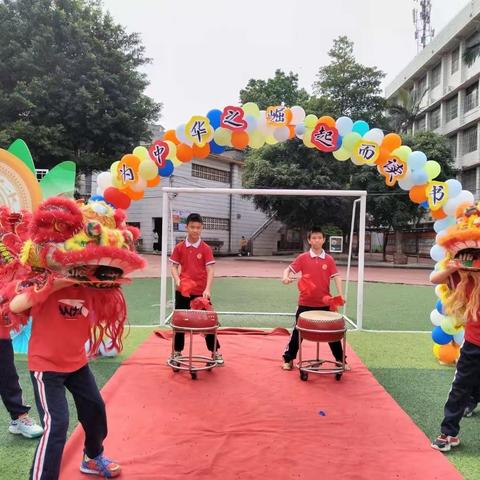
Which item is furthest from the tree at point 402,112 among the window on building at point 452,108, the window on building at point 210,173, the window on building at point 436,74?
the window on building at point 210,173

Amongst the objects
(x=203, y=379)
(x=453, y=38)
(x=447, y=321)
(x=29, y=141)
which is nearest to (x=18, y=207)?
(x=203, y=379)

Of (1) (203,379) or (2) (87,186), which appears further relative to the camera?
(2) (87,186)

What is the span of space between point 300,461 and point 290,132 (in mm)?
4246

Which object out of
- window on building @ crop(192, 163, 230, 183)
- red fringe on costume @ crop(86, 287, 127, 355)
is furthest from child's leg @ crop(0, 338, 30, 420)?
window on building @ crop(192, 163, 230, 183)

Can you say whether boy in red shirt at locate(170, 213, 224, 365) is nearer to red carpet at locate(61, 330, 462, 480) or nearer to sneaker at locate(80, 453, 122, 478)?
red carpet at locate(61, 330, 462, 480)

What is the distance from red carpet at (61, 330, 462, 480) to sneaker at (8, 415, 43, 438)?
0.27 meters

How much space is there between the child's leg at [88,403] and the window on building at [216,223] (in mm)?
20817

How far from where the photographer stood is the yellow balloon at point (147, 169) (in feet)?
19.3

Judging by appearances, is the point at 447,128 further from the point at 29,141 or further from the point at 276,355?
the point at 276,355

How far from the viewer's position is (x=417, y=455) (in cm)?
310

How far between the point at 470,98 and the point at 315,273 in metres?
23.3

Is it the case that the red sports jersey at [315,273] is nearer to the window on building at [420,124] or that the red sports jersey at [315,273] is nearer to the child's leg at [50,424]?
the child's leg at [50,424]

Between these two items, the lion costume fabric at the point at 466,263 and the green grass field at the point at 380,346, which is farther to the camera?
the green grass field at the point at 380,346

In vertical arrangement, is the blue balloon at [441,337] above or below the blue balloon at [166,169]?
below
